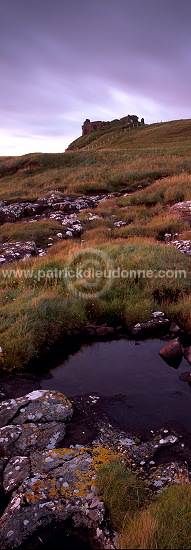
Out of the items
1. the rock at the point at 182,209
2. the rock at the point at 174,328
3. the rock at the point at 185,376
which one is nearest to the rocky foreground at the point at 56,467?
the rock at the point at 185,376

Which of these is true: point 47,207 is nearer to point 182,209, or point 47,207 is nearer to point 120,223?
point 120,223

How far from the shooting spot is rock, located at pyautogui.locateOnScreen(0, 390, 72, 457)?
453 cm

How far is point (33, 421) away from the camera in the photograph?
5.01 m

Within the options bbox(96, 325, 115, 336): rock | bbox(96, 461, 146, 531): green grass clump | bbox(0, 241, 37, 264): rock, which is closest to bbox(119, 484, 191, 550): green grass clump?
bbox(96, 461, 146, 531): green grass clump

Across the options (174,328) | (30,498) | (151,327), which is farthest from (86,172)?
(30,498)

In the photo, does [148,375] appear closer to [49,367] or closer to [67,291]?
[49,367]

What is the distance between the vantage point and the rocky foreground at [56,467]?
3.40 metres

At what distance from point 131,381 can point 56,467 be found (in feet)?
8.33

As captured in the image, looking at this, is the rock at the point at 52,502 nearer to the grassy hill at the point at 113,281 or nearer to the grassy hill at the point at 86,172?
the grassy hill at the point at 113,281

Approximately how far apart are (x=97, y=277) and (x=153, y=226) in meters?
6.36

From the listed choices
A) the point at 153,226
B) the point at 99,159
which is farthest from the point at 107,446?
the point at 99,159

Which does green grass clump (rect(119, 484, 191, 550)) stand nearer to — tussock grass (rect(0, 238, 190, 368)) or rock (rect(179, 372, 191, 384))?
rock (rect(179, 372, 191, 384))

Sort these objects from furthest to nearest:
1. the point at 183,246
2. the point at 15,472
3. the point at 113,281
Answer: the point at 183,246 < the point at 113,281 < the point at 15,472

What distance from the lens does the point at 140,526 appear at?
308 centimetres
